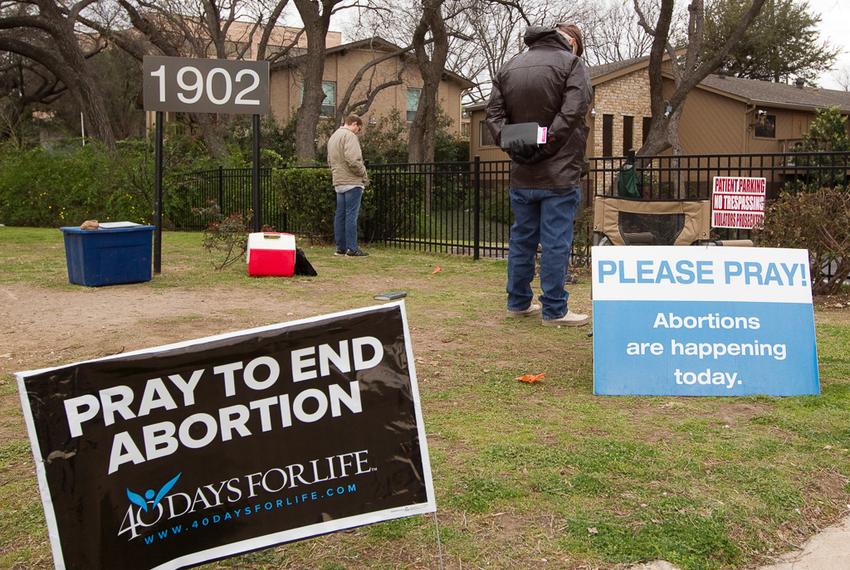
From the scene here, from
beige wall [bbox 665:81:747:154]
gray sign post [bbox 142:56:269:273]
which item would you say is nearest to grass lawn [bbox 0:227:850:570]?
gray sign post [bbox 142:56:269:273]

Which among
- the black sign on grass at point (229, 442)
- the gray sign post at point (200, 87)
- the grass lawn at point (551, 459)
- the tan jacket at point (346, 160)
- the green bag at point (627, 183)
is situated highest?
the gray sign post at point (200, 87)

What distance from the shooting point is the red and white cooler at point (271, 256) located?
31.6 ft

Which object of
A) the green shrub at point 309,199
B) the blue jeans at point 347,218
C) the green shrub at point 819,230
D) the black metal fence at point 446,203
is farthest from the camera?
the green shrub at point 309,199

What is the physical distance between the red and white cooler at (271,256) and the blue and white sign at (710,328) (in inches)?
215

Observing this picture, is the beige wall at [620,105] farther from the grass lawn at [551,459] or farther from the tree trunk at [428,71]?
the grass lawn at [551,459]

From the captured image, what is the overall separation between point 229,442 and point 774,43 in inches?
1870

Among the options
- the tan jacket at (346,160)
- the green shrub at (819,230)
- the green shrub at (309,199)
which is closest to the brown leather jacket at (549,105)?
the green shrub at (819,230)

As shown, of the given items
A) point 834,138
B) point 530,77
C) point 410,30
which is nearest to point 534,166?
point 530,77

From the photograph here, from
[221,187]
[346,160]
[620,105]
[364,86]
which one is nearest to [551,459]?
[346,160]

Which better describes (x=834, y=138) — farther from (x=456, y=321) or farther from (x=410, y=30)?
(x=456, y=321)

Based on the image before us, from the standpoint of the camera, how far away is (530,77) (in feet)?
20.6

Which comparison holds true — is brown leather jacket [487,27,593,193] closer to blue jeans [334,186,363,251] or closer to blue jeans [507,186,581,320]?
blue jeans [507,186,581,320]

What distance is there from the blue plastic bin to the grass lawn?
1639 mm

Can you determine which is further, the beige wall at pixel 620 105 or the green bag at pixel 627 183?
the beige wall at pixel 620 105
